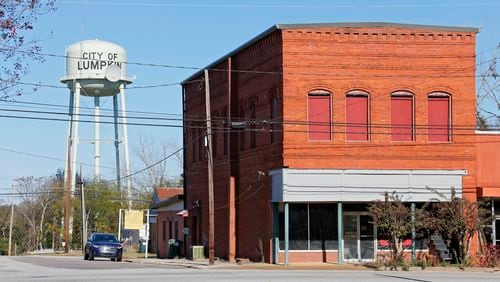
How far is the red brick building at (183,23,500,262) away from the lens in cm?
3672

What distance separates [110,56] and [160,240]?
55.9 feet

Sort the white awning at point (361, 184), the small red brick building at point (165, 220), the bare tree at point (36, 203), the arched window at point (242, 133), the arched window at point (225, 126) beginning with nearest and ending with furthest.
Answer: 1. the white awning at point (361, 184)
2. the arched window at point (242, 133)
3. the arched window at point (225, 126)
4. the small red brick building at point (165, 220)
5. the bare tree at point (36, 203)

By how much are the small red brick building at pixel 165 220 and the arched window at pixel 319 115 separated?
1974 cm

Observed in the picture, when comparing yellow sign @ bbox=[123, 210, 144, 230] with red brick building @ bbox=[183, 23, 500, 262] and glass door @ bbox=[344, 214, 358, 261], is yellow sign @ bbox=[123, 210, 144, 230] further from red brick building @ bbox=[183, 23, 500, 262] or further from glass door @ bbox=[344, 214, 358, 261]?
glass door @ bbox=[344, 214, 358, 261]

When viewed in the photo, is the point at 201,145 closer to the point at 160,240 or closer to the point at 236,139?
the point at 236,139

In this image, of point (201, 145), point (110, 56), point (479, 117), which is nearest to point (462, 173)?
point (201, 145)

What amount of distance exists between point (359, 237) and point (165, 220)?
24812mm

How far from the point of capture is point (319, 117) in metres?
37.2

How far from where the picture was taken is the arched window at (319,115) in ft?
121

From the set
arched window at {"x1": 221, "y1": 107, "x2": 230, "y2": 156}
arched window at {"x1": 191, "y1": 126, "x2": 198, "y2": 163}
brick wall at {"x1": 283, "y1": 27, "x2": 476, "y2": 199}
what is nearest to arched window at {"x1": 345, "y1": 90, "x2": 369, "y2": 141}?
brick wall at {"x1": 283, "y1": 27, "x2": 476, "y2": 199}

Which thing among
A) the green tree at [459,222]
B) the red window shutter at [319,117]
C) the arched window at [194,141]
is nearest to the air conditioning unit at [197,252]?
the arched window at [194,141]

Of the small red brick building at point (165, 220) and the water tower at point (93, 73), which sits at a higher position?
the water tower at point (93, 73)

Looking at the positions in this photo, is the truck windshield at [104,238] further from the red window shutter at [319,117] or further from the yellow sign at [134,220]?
the red window shutter at [319,117]

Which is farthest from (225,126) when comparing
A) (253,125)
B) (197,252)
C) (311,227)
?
(311,227)
